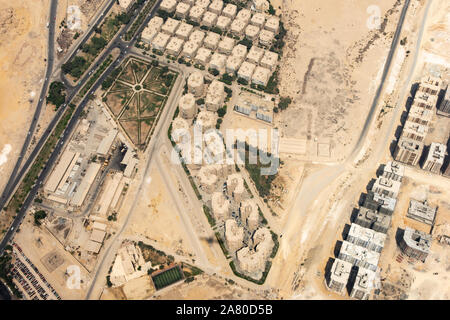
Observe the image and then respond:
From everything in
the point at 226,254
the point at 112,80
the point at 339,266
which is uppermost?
the point at 112,80

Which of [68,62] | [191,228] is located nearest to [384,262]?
[191,228]

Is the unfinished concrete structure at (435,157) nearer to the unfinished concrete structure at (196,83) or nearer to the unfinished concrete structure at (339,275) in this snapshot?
the unfinished concrete structure at (339,275)

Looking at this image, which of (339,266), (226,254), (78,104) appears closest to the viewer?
(339,266)

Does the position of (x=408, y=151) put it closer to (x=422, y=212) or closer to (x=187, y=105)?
(x=422, y=212)

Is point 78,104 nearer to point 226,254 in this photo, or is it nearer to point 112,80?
point 112,80

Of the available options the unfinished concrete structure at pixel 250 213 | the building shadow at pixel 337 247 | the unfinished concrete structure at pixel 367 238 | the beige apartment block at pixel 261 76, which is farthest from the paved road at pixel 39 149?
the unfinished concrete structure at pixel 367 238
